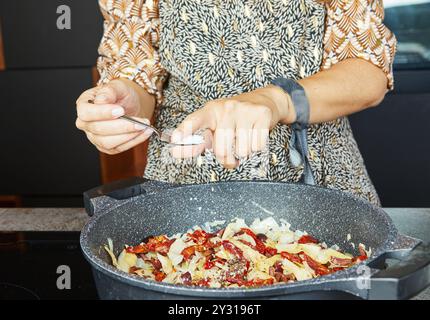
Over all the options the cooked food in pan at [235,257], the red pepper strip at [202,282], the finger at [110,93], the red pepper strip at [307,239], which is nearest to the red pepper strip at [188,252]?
the cooked food in pan at [235,257]

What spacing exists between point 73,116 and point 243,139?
87.3 inches

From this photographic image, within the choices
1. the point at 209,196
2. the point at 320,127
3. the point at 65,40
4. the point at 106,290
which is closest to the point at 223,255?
the point at 209,196

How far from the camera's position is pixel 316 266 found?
1008 millimetres

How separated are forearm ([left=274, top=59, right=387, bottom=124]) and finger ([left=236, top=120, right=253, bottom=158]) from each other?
24 cm

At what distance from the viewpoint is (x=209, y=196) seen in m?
1.15

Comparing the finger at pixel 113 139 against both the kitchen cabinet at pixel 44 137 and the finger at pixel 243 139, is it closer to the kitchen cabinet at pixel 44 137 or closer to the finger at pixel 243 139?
the finger at pixel 243 139

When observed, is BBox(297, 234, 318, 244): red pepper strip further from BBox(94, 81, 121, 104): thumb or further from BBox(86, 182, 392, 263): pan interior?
BBox(94, 81, 121, 104): thumb

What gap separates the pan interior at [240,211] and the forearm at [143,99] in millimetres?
340

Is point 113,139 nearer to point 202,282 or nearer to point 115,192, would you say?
point 115,192

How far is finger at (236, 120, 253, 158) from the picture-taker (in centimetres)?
96

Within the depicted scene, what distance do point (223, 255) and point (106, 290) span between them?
0.95 feet

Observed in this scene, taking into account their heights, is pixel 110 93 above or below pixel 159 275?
above

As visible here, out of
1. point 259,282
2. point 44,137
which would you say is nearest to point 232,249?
point 259,282
